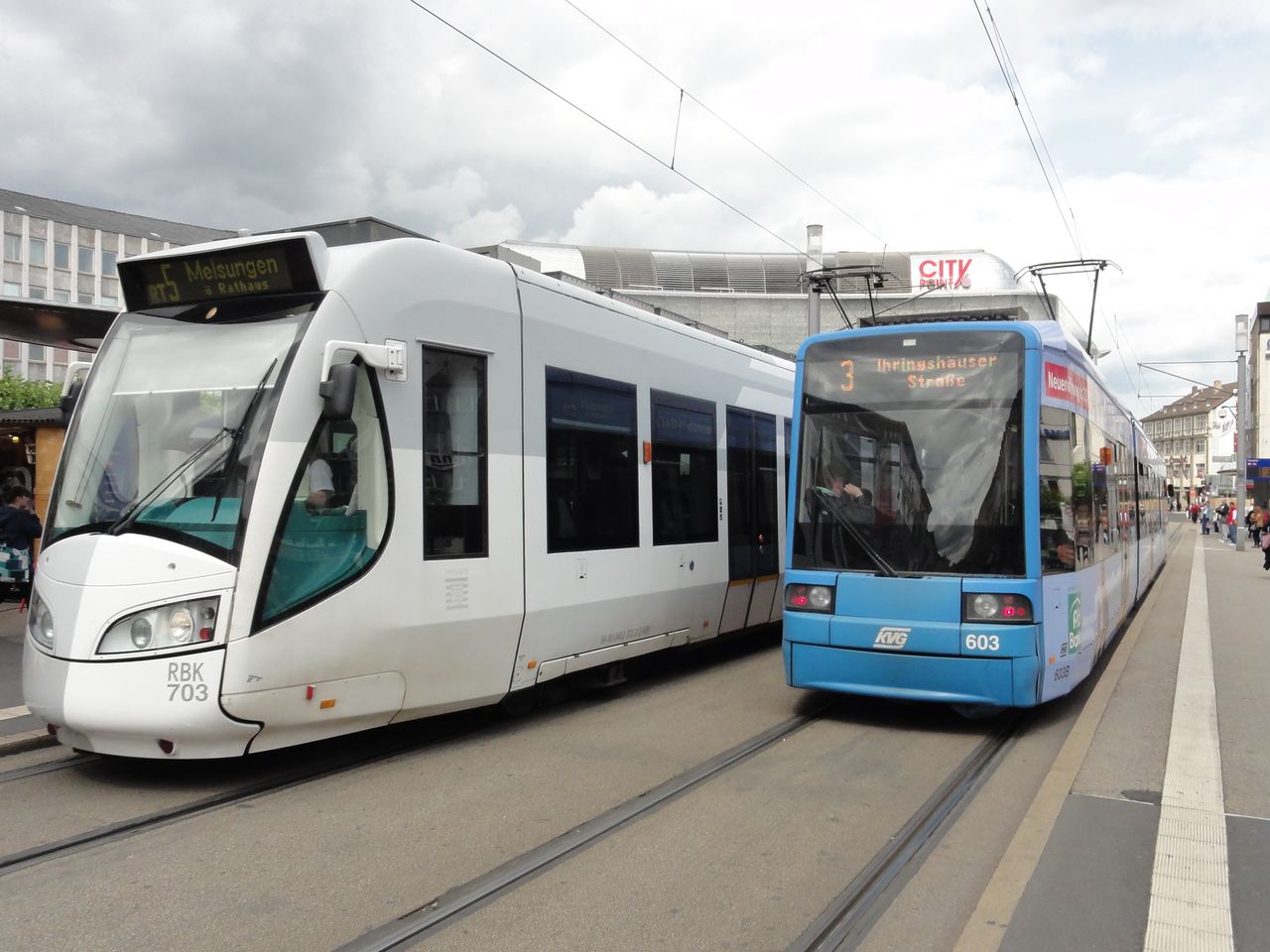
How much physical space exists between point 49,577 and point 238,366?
1.52m

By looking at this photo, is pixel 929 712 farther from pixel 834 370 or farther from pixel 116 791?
pixel 116 791

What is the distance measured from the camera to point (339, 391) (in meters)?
5.62

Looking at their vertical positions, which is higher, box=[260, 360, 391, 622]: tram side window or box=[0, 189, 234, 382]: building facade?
box=[0, 189, 234, 382]: building facade

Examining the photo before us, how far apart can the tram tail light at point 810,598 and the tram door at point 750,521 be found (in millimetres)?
2351

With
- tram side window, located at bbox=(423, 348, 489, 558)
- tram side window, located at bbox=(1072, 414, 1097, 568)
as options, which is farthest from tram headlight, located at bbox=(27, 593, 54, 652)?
tram side window, located at bbox=(1072, 414, 1097, 568)

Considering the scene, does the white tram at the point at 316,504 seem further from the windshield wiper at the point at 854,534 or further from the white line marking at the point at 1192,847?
the white line marking at the point at 1192,847

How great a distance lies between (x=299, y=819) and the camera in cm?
Answer: 522

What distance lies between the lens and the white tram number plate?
5.33 meters

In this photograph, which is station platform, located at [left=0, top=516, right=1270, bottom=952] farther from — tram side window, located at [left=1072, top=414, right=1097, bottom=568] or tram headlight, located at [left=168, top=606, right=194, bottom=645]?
tram headlight, located at [left=168, top=606, right=194, bottom=645]

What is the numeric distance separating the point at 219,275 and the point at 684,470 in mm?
4466

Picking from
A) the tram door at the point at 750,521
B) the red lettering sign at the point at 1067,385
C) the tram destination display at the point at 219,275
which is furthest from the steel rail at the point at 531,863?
the tram door at the point at 750,521

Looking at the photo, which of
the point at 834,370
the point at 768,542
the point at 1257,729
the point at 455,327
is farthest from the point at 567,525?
the point at 1257,729

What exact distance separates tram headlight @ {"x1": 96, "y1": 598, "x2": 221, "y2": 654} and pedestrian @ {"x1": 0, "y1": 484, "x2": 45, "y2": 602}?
28.5ft

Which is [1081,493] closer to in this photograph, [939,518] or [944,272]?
[939,518]
